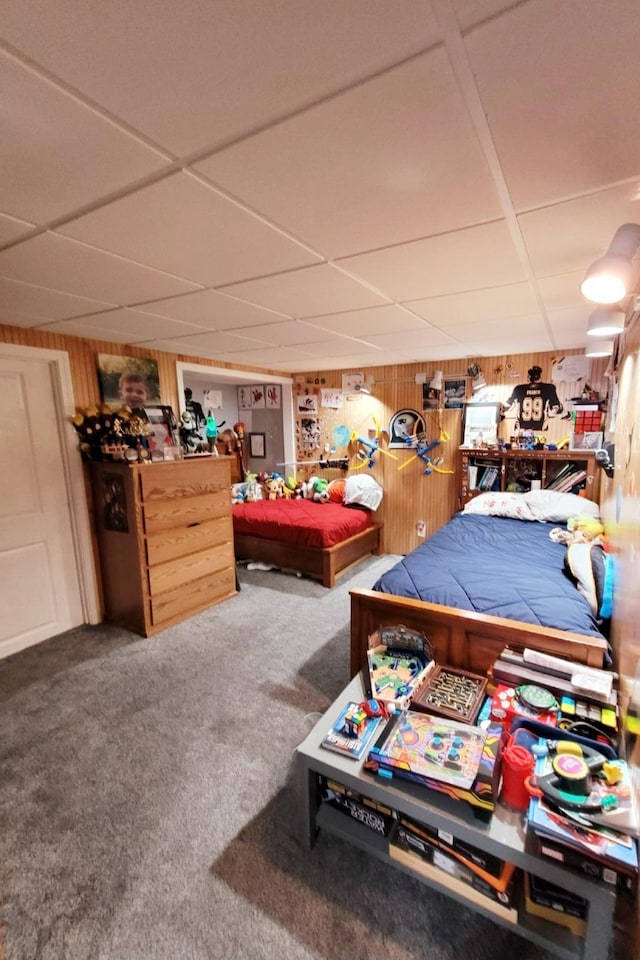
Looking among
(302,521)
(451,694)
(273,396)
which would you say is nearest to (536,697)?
(451,694)

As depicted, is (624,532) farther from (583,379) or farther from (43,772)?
(43,772)

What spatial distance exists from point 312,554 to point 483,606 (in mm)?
2080

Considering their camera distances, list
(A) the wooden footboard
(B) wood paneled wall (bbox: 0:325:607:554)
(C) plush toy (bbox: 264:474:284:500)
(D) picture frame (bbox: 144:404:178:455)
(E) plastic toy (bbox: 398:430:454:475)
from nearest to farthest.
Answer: (A) the wooden footboard
(D) picture frame (bbox: 144:404:178:455)
(B) wood paneled wall (bbox: 0:325:607:554)
(E) plastic toy (bbox: 398:430:454:475)
(C) plush toy (bbox: 264:474:284:500)

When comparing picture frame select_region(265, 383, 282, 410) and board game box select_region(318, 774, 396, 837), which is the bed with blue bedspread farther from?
picture frame select_region(265, 383, 282, 410)

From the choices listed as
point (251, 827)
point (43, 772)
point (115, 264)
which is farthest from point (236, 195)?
point (43, 772)

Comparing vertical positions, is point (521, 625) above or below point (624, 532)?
below

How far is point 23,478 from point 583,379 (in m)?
4.43

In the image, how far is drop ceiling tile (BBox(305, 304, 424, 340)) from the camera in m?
2.28

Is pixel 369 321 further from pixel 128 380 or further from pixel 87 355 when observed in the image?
pixel 87 355

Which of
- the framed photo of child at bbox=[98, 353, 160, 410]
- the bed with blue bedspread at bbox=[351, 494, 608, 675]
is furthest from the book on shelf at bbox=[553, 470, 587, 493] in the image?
the framed photo of child at bbox=[98, 353, 160, 410]

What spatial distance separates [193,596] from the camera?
10.4 feet

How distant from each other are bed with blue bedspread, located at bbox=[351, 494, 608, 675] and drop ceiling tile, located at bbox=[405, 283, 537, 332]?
1429 mm

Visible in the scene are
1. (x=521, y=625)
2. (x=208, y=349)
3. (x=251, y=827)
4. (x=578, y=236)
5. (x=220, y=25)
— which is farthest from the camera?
(x=208, y=349)

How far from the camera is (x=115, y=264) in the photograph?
154cm
